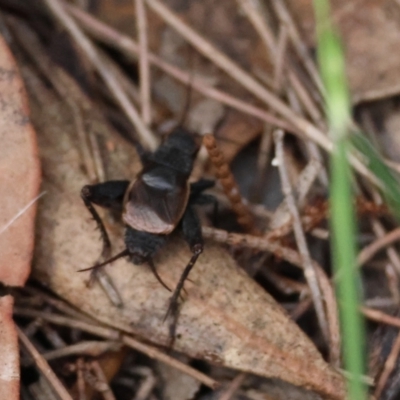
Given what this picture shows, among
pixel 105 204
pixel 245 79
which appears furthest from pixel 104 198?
pixel 245 79

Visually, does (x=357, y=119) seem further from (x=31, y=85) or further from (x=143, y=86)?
(x=31, y=85)

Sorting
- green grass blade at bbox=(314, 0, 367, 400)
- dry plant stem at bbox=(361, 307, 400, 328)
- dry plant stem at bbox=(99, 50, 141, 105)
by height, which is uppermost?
dry plant stem at bbox=(99, 50, 141, 105)

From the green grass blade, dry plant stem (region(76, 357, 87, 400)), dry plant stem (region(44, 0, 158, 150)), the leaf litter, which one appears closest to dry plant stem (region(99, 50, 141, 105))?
dry plant stem (region(44, 0, 158, 150))

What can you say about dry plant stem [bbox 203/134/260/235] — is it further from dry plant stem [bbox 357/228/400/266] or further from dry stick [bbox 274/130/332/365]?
dry plant stem [bbox 357/228/400/266]

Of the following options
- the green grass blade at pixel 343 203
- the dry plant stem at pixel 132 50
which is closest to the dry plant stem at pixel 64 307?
the dry plant stem at pixel 132 50

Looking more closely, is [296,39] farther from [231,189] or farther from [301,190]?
[231,189]

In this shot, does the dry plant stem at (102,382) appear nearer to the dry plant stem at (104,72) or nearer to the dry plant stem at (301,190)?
the dry plant stem at (301,190)
